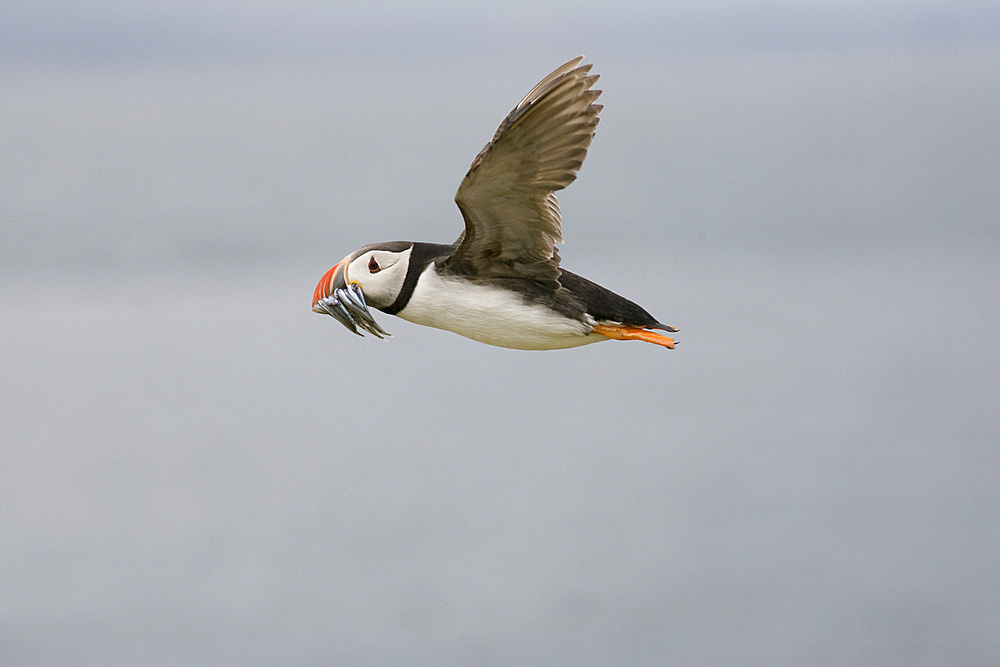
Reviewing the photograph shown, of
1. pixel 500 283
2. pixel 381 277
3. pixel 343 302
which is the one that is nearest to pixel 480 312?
pixel 500 283

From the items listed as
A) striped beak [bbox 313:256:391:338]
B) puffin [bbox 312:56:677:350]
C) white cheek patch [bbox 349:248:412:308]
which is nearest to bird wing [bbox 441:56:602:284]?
puffin [bbox 312:56:677:350]

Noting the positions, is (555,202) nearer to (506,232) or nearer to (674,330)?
(506,232)

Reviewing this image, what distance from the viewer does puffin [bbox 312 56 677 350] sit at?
450cm

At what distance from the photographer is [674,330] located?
4.77 meters

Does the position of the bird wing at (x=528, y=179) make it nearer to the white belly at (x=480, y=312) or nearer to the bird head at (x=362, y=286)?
the white belly at (x=480, y=312)

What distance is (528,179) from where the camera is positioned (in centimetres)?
446

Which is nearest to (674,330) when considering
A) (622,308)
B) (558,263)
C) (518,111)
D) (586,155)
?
(622,308)

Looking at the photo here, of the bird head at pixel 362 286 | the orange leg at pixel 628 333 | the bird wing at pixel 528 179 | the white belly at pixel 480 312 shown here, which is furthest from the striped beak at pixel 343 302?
the orange leg at pixel 628 333

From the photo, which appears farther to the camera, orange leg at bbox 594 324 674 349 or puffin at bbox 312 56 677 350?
orange leg at bbox 594 324 674 349

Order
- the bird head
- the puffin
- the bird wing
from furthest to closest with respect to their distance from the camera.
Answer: the bird head, the puffin, the bird wing

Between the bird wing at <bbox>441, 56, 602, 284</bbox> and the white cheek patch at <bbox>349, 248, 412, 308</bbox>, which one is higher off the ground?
the bird wing at <bbox>441, 56, 602, 284</bbox>

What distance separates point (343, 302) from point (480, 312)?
0.57 metres

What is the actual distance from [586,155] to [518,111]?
0.36m

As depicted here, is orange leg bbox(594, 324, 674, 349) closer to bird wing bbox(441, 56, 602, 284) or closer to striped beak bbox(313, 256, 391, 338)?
bird wing bbox(441, 56, 602, 284)
